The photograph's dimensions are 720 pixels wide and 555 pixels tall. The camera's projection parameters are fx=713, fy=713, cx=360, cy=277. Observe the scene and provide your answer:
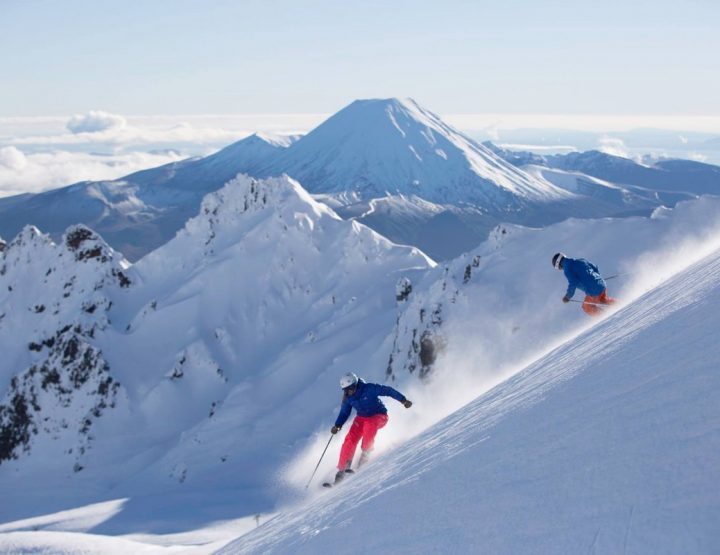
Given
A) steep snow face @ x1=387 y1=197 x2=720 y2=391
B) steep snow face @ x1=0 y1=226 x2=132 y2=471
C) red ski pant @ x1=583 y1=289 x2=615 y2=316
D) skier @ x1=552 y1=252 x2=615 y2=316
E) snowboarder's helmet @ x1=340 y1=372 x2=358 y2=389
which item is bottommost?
steep snow face @ x1=0 y1=226 x2=132 y2=471

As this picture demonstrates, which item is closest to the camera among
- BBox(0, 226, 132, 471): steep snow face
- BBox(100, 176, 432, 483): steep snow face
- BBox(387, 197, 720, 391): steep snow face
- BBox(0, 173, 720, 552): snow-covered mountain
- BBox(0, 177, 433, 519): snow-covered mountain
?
BBox(387, 197, 720, 391): steep snow face

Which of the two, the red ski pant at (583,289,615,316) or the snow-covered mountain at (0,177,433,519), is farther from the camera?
the snow-covered mountain at (0,177,433,519)

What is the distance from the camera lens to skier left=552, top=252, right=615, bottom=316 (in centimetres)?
2041

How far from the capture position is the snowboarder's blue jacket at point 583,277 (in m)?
20.4

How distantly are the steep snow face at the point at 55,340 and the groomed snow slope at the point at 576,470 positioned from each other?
63387mm

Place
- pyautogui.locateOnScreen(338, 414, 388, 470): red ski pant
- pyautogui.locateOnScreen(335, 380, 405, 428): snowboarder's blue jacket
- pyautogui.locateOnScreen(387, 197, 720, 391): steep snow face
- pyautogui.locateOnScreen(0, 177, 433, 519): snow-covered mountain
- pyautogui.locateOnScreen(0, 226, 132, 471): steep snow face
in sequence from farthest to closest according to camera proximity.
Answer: pyautogui.locateOnScreen(0, 226, 132, 471): steep snow face < pyautogui.locateOnScreen(0, 177, 433, 519): snow-covered mountain < pyautogui.locateOnScreen(387, 197, 720, 391): steep snow face < pyautogui.locateOnScreen(335, 380, 405, 428): snowboarder's blue jacket < pyautogui.locateOnScreen(338, 414, 388, 470): red ski pant

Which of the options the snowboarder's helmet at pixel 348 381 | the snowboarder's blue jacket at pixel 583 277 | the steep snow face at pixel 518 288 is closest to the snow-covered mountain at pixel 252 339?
the steep snow face at pixel 518 288

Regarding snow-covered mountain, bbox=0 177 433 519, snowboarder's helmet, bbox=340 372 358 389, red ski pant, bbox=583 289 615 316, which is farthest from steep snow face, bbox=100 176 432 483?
snowboarder's helmet, bbox=340 372 358 389

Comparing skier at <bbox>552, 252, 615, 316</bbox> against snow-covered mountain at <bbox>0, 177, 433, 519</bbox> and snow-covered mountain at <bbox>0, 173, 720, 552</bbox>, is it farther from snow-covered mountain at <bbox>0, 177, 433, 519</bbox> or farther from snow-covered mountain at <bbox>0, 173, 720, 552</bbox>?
snow-covered mountain at <bbox>0, 177, 433, 519</bbox>

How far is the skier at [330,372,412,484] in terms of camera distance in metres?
16.1

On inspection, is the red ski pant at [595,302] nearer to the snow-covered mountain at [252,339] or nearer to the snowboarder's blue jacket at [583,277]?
the snowboarder's blue jacket at [583,277]

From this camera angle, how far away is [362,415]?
53.2ft

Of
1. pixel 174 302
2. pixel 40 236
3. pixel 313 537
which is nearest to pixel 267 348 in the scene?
pixel 174 302

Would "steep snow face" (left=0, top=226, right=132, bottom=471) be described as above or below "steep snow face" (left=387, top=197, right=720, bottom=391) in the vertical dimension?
below
